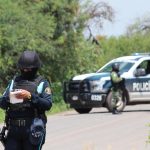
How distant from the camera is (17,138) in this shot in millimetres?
7715

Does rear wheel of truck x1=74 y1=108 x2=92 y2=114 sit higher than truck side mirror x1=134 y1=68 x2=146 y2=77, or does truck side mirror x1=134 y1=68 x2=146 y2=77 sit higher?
truck side mirror x1=134 y1=68 x2=146 y2=77

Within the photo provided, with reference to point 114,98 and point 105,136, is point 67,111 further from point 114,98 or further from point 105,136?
point 105,136

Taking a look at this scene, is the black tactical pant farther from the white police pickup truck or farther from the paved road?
the white police pickup truck

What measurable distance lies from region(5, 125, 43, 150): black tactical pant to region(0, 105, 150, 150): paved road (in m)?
4.50

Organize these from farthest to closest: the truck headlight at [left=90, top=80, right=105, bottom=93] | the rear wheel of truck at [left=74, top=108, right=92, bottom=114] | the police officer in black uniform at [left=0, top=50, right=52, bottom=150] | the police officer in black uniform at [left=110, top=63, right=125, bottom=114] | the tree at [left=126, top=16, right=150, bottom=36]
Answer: the tree at [left=126, top=16, right=150, bottom=36]
the rear wheel of truck at [left=74, top=108, right=92, bottom=114]
the truck headlight at [left=90, top=80, right=105, bottom=93]
the police officer in black uniform at [left=110, top=63, right=125, bottom=114]
the police officer in black uniform at [left=0, top=50, right=52, bottom=150]

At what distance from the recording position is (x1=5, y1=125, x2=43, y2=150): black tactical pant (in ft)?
25.2

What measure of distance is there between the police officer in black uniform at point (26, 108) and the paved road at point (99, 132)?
444 centimetres

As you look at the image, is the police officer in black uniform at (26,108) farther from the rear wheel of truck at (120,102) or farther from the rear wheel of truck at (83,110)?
the rear wheel of truck at (83,110)

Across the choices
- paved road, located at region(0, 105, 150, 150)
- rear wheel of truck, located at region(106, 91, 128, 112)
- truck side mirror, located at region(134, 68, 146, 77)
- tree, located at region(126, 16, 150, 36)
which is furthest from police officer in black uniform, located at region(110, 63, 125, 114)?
tree, located at region(126, 16, 150, 36)

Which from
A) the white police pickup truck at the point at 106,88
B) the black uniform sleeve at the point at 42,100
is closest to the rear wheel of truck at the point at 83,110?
the white police pickup truck at the point at 106,88

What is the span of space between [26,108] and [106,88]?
16052 mm

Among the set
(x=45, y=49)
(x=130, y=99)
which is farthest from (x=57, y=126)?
(x=45, y=49)

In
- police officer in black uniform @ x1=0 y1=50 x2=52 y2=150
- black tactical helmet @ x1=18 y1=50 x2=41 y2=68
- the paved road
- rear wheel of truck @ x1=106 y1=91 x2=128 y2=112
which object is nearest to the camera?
police officer in black uniform @ x1=0 y1=50 x2=52 y2=150

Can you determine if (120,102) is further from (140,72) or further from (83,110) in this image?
(83,110)
